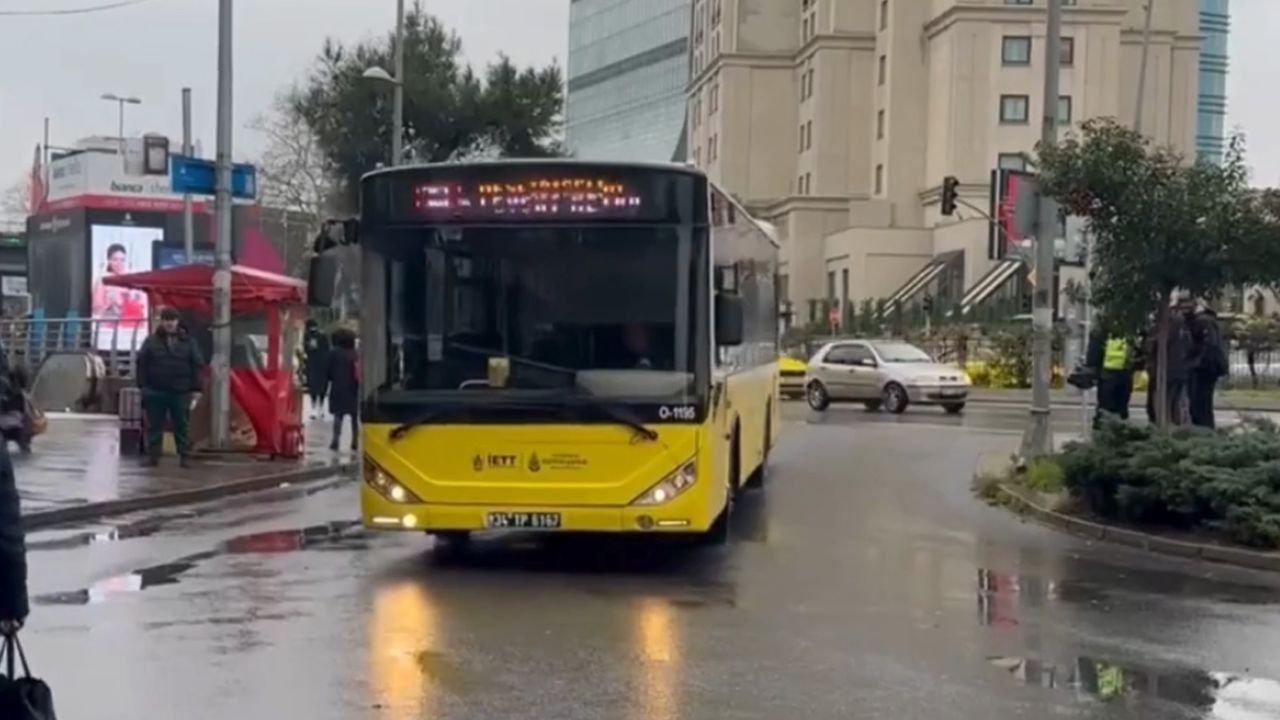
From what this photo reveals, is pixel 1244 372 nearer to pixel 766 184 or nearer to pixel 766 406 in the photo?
pixel 766 406

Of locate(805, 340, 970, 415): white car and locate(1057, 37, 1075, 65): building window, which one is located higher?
locate(1057, 37, 1075, 65): building window

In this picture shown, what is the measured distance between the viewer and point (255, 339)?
77.9 feet

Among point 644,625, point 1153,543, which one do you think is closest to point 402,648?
point 644,625

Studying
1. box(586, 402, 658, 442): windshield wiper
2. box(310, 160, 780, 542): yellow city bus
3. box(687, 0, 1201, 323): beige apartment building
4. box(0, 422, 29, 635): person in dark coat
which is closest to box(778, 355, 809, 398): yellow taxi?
box(687, 0, 1201, 323): beige apartment building

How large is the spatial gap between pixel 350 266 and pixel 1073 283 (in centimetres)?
1035

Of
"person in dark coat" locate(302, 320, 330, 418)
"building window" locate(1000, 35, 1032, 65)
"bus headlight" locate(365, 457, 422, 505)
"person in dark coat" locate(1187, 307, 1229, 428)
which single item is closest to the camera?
"bus headlight" locate(365, 457, 422, 505)

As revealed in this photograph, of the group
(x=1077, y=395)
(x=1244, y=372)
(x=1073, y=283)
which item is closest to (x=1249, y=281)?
(x=1073, y=283)

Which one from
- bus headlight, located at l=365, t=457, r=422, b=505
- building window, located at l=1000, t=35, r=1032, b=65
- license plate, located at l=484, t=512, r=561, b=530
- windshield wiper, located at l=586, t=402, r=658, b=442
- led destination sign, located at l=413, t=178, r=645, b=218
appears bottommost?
license plate, located at l=484, t=512, r=561, b=530

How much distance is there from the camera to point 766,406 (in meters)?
20.4

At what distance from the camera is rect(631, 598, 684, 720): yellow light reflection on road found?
8.59 m

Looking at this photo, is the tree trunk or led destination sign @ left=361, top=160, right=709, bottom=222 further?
the tree trunk

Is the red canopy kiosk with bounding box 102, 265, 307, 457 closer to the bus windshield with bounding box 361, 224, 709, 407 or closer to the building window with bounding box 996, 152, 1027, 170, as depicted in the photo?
the building window with bounding box 996, 152, 1027, 170

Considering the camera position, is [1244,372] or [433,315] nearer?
[433,315]

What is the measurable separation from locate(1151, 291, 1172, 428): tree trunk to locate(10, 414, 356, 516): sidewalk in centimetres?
1018
